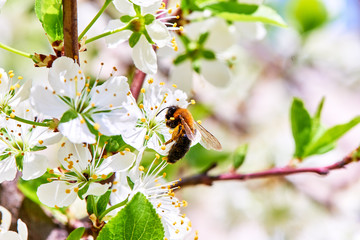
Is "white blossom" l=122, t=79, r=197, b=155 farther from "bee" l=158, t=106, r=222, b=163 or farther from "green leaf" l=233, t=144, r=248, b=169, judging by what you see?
"green leaf" l=233, t=144, r=248, b=169

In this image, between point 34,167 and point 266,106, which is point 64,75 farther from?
point 266,106

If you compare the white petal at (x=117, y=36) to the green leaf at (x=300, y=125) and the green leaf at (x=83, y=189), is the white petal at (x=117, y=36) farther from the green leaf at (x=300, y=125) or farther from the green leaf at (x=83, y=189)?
the green leaf at (x=300, y=125)

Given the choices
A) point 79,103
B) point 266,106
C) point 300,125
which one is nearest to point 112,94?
point 79,103

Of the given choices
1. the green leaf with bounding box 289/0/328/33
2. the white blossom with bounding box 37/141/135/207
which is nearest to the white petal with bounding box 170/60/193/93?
the white blossom with bounding box 37/141/135/207

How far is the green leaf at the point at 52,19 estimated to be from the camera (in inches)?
22.2

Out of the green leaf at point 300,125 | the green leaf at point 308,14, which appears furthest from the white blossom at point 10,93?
the green leaf at point 308,14

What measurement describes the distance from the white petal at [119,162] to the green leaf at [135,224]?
57 millimetres

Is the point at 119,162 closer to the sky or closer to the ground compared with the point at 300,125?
closer to the sky

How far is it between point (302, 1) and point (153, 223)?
1242mm

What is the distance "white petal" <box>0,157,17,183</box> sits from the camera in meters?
0.56

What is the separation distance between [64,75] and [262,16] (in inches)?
13.8

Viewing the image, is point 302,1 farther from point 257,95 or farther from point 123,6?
point 123,6

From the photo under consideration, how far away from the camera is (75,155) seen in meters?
0.56

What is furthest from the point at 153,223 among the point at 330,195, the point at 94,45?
the point at 330,195
